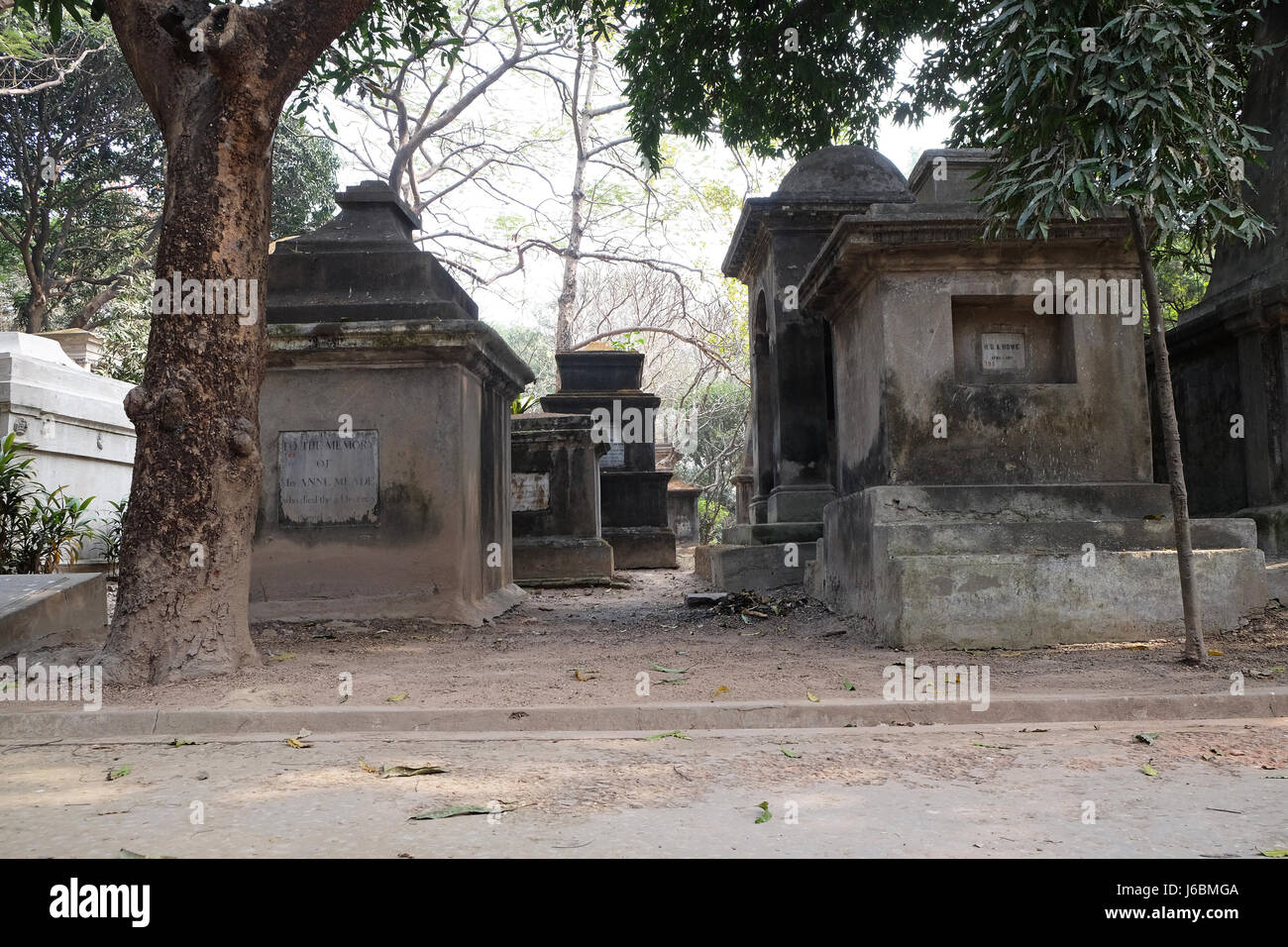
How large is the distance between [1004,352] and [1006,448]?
0.80m

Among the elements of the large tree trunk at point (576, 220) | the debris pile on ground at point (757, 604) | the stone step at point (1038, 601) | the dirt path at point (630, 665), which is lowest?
the dirt path at point (630, 665)

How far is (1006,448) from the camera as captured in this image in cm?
714

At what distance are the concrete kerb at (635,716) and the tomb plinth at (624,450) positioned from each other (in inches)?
549

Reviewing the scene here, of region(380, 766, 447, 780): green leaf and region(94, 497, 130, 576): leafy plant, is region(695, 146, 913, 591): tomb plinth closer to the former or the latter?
region(380, 766, 447, 780): green leaf

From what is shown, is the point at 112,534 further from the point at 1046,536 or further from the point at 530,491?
the point at 1046,536

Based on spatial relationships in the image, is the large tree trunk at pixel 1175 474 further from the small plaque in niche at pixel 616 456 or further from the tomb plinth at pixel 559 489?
the small plaque in niche at pixel 616 456

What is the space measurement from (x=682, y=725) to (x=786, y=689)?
2.53 feet

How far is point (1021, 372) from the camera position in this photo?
7422mm

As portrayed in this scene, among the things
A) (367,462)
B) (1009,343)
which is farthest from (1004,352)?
(367,462)

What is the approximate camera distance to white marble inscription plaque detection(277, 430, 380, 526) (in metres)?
8.30

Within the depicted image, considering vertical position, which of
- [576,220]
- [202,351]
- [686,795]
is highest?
[576,220]

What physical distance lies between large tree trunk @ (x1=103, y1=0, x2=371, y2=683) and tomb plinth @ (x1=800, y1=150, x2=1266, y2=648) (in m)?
4.01

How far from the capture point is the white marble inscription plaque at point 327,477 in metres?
8.30

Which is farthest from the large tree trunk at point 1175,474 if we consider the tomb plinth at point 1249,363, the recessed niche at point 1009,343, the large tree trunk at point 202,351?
the large tree trunk at point 202,351
